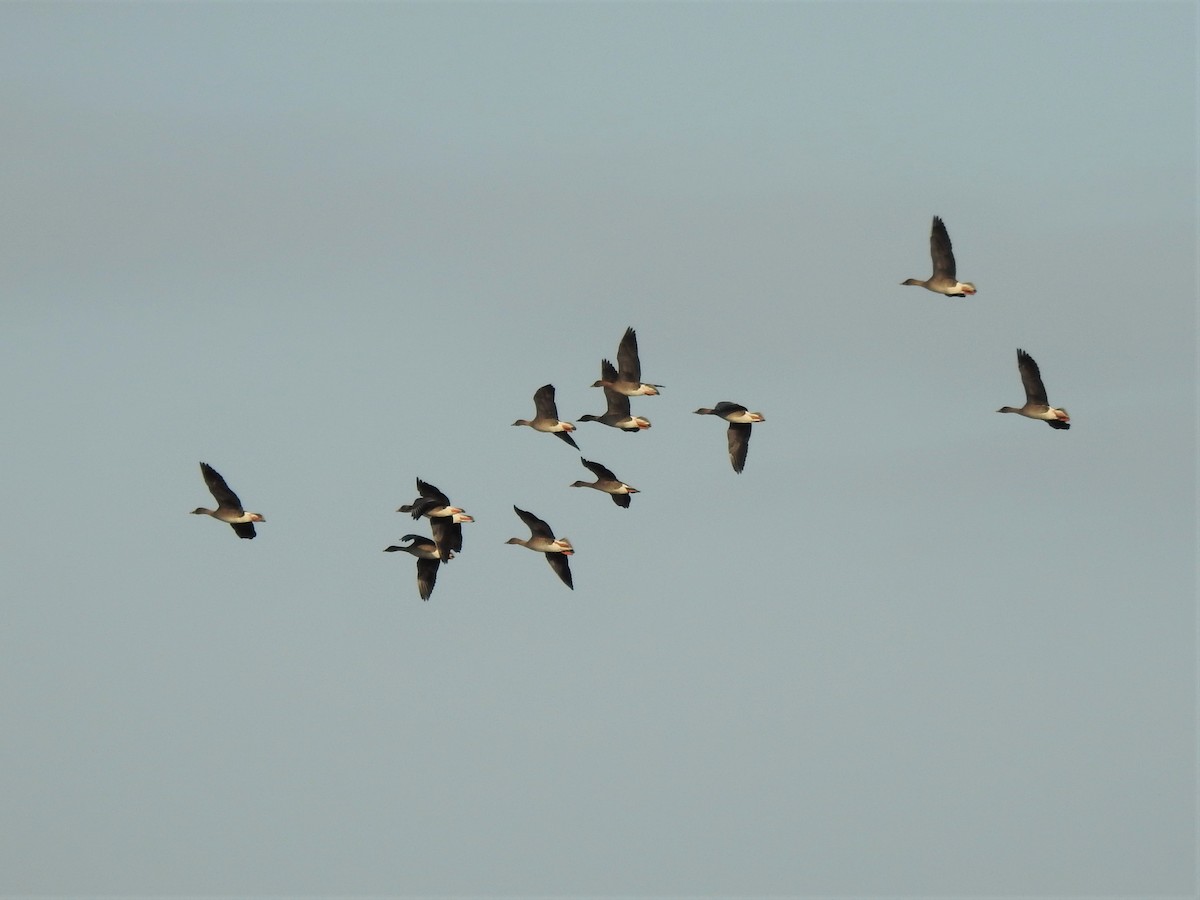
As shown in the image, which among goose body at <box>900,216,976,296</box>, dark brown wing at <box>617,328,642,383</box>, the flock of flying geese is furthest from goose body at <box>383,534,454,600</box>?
goose body at <box>900,216,976,296</box>

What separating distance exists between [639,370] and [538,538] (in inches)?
215

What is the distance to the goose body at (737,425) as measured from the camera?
4198 inches

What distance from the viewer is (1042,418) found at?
339 ft

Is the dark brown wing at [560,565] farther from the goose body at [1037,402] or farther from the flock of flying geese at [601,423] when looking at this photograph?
A: the goose body at [1037,402]

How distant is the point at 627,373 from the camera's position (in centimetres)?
10669

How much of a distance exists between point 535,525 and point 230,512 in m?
8.47

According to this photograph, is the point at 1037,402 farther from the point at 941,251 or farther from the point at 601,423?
the point at 601,423

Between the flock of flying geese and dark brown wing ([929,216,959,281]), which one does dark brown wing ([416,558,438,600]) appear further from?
dark brown wing ([929,216,959,281])

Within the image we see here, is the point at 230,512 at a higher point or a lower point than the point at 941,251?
lower

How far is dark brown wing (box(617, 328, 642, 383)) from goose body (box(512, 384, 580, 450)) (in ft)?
10.5

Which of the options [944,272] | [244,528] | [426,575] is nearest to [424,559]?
[426,575]

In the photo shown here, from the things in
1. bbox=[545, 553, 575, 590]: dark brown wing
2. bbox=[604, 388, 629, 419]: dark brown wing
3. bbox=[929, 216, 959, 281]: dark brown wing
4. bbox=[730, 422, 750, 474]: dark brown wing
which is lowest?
bbox=[545, 553, 575, 590]: dark brown wing

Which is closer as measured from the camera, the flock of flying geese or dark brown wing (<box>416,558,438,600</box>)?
the flock of flying geese

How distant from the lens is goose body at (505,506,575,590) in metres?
107
